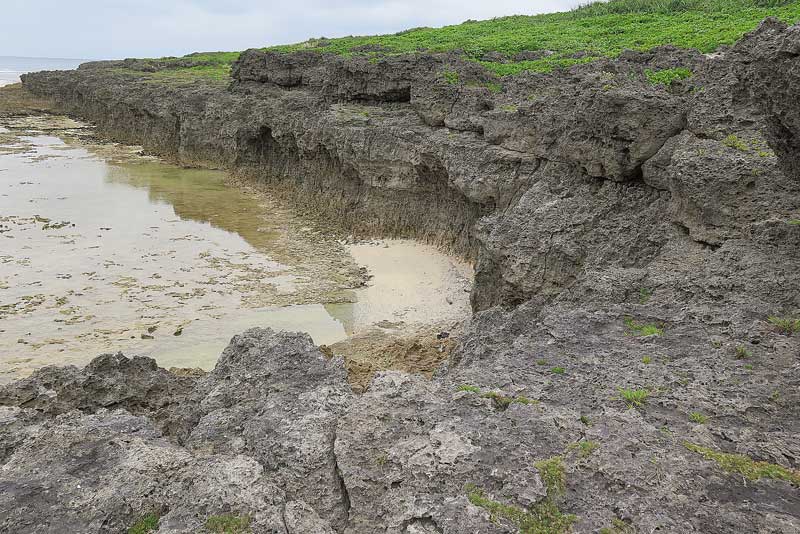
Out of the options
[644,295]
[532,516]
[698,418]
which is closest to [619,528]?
[532,516]

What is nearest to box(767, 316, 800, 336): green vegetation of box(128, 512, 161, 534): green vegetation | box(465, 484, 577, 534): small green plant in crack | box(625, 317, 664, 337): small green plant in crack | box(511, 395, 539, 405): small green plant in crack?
box(625, 317, 664, 337): small green plant in crack

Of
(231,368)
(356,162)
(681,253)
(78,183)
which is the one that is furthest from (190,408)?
(78,183)

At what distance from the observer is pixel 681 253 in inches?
368

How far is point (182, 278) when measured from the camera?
679 inches

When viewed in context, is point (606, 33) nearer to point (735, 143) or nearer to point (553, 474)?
point (735, 143)

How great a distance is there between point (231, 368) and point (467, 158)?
38.0 feet

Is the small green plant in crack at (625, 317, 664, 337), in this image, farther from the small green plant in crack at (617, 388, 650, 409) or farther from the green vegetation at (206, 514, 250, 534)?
the green vegetation at (206, 514, 250, 534)

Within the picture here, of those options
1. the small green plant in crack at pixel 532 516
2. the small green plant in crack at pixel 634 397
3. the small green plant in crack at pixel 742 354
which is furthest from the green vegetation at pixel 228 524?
the small green plant in crack at pixel 742 354

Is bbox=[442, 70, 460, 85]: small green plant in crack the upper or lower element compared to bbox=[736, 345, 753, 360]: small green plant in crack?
upper

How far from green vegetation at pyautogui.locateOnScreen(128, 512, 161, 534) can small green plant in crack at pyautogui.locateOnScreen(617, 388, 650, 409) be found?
454cm

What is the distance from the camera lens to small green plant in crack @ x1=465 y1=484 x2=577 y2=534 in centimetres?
445

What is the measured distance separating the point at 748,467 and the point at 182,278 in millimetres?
15700

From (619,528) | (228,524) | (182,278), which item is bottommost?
(182,278)

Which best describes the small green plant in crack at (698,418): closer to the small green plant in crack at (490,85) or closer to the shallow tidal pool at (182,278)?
the shallow tidal pool at (182,278)
